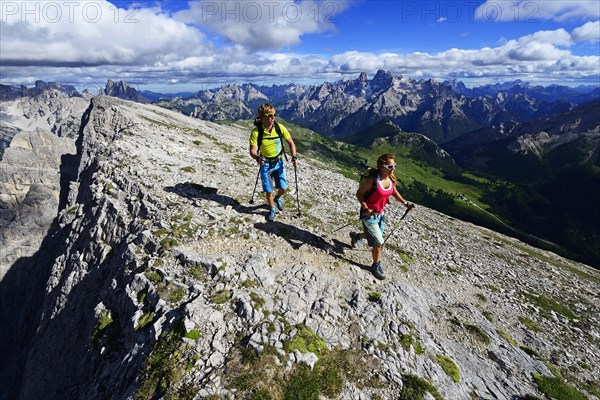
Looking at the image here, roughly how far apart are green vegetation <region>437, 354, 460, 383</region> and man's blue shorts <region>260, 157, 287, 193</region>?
11189mm

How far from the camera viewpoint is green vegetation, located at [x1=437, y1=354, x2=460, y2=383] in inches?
457

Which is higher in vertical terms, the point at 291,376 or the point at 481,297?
the point at 291,376

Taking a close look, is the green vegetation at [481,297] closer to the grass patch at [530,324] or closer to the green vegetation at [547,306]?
the grass patch at [530,324]

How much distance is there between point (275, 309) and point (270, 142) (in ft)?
29.0

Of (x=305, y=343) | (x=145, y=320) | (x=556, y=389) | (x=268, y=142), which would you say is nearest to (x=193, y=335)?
(x=145, y=320)

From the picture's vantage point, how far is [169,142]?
1387 inches

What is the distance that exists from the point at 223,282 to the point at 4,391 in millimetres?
43565

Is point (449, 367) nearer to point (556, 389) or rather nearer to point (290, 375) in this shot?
point (556, 389)

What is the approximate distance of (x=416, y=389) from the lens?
10367mm

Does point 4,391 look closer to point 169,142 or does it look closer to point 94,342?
point 169,142

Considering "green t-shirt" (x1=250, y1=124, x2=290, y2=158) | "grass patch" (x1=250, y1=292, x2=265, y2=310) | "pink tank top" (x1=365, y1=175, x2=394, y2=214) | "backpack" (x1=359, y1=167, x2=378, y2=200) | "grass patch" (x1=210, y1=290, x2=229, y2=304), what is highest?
"green t-shirt" (x1=250, y1=124, x2=290, y2=158)

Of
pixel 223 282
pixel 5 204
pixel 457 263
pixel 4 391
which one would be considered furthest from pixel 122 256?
pixel 5 204

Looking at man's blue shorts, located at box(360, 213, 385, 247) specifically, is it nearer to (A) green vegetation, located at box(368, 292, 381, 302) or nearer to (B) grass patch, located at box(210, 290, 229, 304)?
(A) green vegetation, located at box(368, 292, 381, 302)

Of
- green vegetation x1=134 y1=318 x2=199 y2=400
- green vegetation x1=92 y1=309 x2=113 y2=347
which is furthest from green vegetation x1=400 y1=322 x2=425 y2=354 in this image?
green vegetation x1=92 y1=309 x2=113 y2=347
